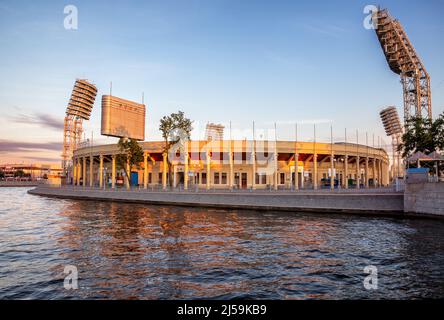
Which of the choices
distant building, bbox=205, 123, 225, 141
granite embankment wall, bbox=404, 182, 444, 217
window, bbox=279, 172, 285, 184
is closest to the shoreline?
granite embankment wall, bbox=404, 182, 444, 217

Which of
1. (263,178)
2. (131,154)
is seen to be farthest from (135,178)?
(263,178)

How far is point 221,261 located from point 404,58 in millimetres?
80987

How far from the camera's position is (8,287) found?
11539 mm

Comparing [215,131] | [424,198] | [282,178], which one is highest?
[215,131]

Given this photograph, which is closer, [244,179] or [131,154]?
[131,154]

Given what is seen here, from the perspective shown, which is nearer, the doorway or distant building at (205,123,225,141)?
the doorway

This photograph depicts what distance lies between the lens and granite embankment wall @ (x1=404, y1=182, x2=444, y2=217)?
29.7m

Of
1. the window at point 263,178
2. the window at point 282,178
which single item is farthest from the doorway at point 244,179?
the window at point 282,178

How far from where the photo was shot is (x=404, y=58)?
3000 inches

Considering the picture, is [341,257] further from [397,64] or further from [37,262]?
[397,64]

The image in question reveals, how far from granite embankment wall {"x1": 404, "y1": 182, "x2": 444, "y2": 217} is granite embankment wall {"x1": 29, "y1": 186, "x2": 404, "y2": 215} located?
1.35m

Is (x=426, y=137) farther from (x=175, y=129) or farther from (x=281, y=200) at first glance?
(x=175, y=129)

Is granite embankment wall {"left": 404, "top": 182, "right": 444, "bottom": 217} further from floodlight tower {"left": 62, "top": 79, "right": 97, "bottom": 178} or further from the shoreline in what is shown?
floodlight tower {"left": 62, "top": 79, "right": 97, "bottom": 178}

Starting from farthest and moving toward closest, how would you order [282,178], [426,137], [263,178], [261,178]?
[282,178] < [263,178] < [261,178] < [426,137]
